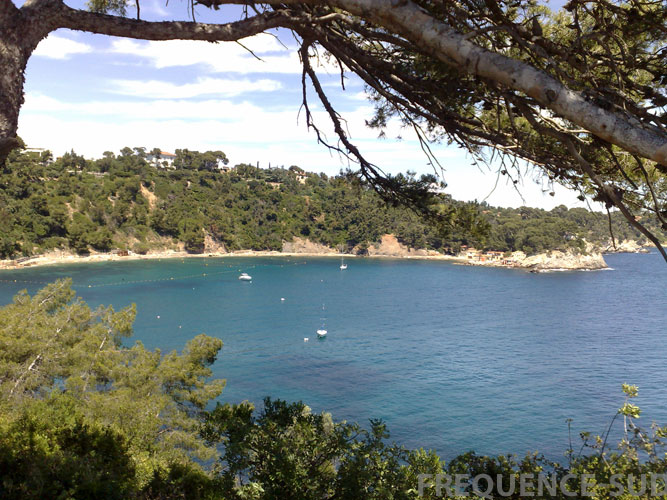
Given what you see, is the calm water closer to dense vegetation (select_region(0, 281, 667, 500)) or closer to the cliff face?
the cliff face

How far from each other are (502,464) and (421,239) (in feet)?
249

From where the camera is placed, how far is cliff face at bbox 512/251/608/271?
64.2 metres

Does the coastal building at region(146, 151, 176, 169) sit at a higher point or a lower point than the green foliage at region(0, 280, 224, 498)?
higher

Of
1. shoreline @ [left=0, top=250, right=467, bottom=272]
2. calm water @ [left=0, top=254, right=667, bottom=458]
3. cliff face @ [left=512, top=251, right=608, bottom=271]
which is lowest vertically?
calm water @ [left=0, top=254, right=667, bottom=458]

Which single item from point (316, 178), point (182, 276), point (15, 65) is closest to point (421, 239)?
point (316, 178)

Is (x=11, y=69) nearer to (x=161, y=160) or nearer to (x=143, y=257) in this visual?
(x=143, y=257)

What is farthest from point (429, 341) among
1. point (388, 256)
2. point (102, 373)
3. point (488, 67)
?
point (388, 256)

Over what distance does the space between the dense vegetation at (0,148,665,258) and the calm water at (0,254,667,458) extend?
7.49 m

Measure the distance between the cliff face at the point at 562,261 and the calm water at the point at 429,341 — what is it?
26.2 feet

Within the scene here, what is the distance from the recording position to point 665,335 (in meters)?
29.5

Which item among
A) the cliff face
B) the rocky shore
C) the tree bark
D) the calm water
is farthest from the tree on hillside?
the cliff face

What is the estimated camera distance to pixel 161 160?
317 ft

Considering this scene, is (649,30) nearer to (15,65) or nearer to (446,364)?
(15,65)

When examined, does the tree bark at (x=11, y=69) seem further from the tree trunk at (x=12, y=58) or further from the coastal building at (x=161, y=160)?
the coastal building at (x=161, y=160)
